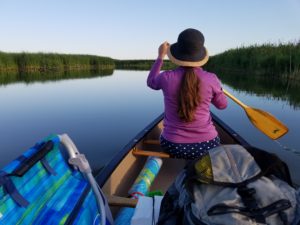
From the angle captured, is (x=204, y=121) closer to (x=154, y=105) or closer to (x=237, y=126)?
(x=237, y=126)

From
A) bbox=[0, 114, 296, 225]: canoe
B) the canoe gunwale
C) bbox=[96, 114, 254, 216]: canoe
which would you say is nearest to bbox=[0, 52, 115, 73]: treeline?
bbox=[96, 114, 254, 216]: canoe

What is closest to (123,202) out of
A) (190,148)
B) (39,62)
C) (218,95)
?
(190,148)

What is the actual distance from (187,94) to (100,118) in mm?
5614

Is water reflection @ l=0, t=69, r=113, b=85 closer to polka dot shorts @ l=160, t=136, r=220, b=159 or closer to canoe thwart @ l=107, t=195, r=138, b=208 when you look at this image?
polka dot shorts @ l=160, t=136, r=220, b=159

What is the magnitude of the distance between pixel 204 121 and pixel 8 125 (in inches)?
233

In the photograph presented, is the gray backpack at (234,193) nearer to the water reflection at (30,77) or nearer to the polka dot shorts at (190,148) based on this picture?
the polka dot shorts at (190,148)

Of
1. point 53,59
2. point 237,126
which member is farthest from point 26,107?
point 53,59

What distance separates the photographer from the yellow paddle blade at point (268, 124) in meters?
2.88

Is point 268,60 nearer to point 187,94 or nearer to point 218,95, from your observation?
point 218,95

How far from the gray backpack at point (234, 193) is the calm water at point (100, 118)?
3.19 meters

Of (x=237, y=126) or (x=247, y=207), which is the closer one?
(x=247, y=207)

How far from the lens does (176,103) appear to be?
208 cm

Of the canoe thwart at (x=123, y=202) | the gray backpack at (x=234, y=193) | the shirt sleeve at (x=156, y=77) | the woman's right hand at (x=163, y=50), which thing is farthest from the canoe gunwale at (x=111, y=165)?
the woman's right hand at (x=163, y=50)

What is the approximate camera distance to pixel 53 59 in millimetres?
23141
